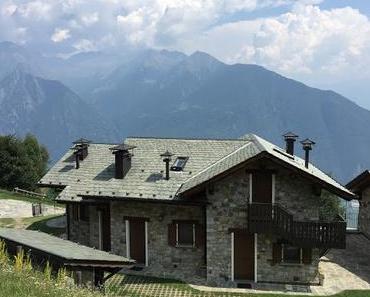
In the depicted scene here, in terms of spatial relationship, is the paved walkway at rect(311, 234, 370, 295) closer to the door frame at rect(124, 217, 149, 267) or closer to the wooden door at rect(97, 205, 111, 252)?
the door frame at rect(124, 217, 149, 267)

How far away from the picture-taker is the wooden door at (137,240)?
2689cm

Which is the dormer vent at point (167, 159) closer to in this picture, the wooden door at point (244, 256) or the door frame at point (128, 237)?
the door frame at point (128, 237)

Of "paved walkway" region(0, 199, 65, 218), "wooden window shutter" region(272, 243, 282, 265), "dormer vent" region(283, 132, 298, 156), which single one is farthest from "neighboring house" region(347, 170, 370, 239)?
"paved walkway" region(0, 199, 65, 218)

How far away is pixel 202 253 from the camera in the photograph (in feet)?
86.4

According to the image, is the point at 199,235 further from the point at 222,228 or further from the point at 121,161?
the point at 121,161

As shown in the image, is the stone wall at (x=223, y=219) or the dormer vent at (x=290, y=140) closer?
the stone wall at (x=223, y=219)

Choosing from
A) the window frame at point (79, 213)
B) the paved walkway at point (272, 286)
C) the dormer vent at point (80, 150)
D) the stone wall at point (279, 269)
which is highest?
the dormer vent at point (80, 150)

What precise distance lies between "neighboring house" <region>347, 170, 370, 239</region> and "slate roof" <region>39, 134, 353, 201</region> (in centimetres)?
315

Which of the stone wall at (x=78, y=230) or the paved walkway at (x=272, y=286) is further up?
the stone wall at (x=78, y=230)

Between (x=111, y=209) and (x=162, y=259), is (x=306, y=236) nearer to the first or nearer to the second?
(x=162, y=259)

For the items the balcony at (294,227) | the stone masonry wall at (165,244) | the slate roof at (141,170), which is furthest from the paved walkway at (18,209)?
the balcony at (294,227)

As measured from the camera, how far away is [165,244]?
26609 millimetres

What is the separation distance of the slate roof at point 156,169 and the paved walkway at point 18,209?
35.6 feet

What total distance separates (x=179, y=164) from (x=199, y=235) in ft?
14.1
